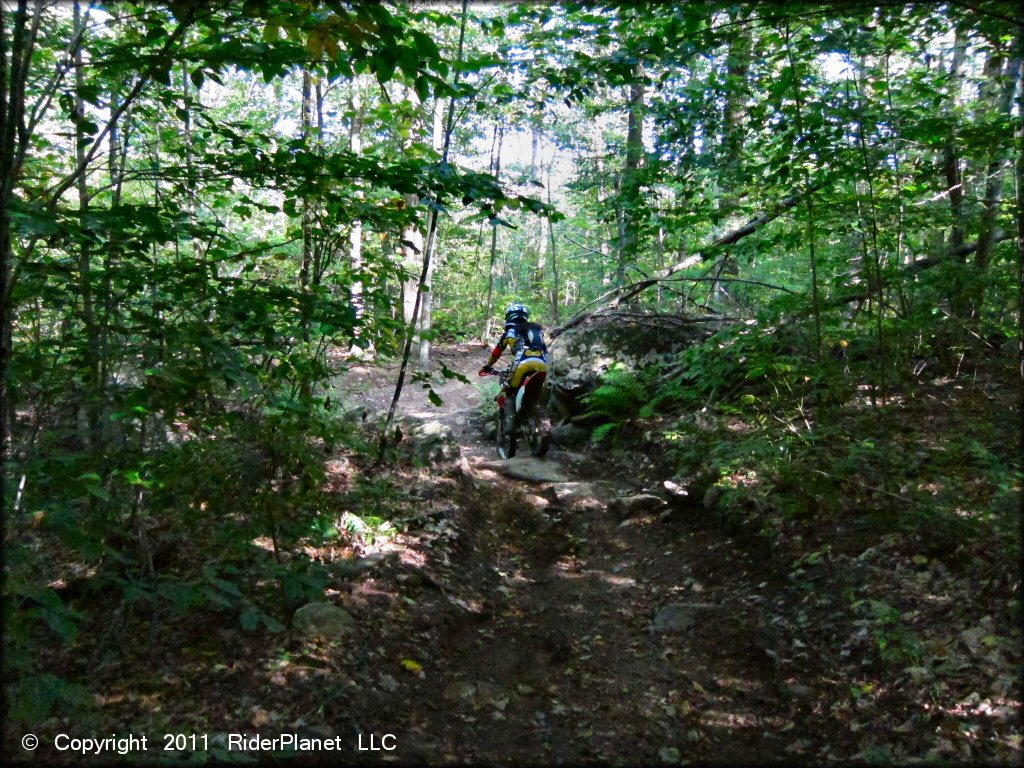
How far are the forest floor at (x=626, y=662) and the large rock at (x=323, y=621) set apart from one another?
0.08m

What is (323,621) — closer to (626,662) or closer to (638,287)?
(626,662)

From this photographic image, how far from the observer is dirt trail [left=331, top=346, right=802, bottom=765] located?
3.70m

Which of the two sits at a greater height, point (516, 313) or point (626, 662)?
point (516, 313)

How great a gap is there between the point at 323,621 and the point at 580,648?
1.92m

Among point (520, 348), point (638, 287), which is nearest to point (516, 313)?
point (520, 348)

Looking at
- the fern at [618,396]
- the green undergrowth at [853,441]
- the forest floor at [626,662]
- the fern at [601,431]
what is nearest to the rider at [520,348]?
the fern at [618,396]

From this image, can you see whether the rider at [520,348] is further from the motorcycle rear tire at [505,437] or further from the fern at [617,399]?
the fern at [617,399]

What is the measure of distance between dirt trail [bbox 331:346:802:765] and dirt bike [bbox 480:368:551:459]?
102 inches

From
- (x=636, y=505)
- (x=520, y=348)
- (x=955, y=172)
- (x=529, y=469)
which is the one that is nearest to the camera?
(x=636, y=505)

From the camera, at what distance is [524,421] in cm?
1030

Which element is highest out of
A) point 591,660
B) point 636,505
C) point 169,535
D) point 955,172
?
point 955,172

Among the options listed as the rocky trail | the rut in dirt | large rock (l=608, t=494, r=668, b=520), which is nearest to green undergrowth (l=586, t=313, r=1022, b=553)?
large rock (l=608, t=494, r=668, b=520)

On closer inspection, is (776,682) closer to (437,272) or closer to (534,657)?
(534,657)

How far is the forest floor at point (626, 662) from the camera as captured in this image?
3.46 m
